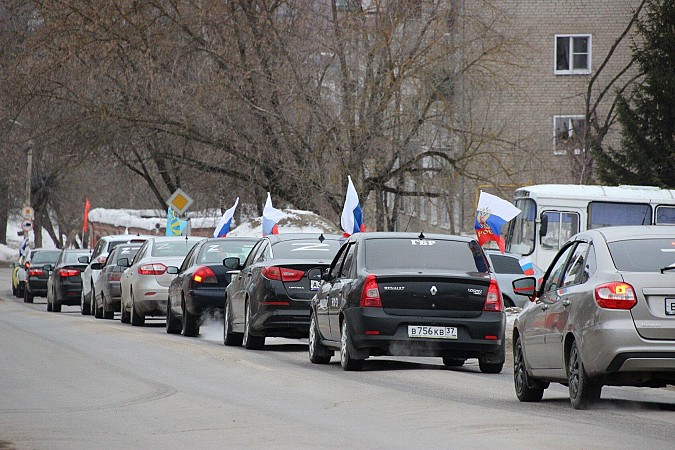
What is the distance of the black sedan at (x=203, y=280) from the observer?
72.9 ft

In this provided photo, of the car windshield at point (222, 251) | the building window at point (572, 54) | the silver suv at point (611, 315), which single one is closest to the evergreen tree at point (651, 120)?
the building window at point (572, 54)

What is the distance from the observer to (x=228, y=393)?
41.3ft

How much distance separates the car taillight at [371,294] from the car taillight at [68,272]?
73.3 feet

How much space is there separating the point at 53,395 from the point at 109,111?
2728cm

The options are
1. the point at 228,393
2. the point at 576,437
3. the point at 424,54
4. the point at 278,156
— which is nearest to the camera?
the point at 576,437

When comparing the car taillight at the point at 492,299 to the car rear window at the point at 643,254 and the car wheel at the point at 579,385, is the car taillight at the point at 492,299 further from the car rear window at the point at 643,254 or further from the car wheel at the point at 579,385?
the car rear window at the point at 643,254

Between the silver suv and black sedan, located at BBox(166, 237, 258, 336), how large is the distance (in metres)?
10.7

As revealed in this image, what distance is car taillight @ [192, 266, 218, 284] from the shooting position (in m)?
22.2

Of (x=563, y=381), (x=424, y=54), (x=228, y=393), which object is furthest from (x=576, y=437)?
(x=424, y=54)

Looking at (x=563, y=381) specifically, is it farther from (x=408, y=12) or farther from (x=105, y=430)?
(x=408, y=12)

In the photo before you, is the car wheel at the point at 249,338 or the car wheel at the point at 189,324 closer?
the car wheel at the point at 249,338

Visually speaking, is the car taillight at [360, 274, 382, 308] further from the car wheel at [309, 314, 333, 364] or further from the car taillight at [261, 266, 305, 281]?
the car taillight at [261, 266, 305, 281]

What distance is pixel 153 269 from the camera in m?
25.5

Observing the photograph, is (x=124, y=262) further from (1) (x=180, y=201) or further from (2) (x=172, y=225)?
(2) (x=172, y=225)
